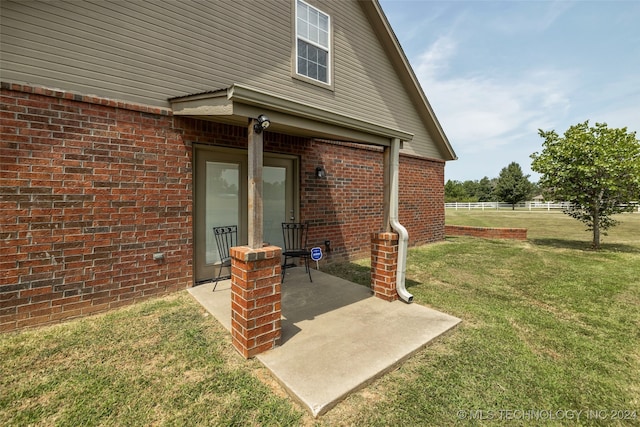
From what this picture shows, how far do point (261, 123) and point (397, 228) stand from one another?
8.30 feet

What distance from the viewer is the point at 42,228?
3119mm

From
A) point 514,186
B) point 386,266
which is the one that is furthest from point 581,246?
point 514,186

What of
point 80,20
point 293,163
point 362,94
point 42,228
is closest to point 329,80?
point 362,94

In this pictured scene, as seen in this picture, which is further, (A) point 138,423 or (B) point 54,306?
(B) point 54,306

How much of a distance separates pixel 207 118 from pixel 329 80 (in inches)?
128

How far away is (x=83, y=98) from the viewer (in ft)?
11.0

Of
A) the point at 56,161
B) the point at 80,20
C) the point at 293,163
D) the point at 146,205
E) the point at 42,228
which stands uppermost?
the point at 80,20

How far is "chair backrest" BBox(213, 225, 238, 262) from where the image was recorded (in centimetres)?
462

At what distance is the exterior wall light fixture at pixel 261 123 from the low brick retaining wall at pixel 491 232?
1106 cm

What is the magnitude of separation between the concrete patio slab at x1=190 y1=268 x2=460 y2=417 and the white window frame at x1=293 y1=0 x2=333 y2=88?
447 cm

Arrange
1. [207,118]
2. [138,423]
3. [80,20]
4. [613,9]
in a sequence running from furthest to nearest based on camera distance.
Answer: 1. [613,9]
2. [207,118]
3. [80,20]
4. [138,423]

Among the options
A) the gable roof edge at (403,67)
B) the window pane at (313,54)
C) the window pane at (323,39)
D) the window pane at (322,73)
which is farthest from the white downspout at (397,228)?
the gable roof edge at (403,67)

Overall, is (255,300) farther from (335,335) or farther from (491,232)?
(491,232)

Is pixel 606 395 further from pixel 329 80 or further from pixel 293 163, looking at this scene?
pixel 329 80
